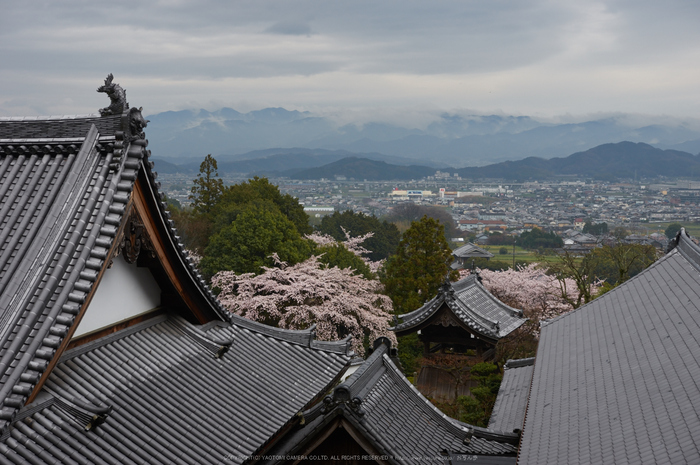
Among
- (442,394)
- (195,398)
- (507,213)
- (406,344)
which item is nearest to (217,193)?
(406,344)

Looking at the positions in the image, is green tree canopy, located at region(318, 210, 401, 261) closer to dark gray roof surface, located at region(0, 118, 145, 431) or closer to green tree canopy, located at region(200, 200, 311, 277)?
green tree canopy, located at region(200, 200, 311, 277)

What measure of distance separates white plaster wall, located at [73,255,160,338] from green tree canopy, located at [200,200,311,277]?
1874 centimetres

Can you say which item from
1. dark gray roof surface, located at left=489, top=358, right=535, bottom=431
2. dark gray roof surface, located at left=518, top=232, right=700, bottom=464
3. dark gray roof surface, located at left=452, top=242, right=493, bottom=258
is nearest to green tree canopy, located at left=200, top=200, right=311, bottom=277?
dark gray roof surface, located at left=489, top=358, right=535, bottom=431

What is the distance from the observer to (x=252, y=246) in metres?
27.2

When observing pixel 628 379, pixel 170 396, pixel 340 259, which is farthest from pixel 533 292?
pixel 170 396

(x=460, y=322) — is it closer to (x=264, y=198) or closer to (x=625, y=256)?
(x=625, y=256)

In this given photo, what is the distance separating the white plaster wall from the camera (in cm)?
668

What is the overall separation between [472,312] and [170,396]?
1368 centimetres

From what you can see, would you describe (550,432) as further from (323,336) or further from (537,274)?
(537,274)

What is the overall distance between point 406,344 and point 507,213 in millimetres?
110238

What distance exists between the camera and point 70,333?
545 cm

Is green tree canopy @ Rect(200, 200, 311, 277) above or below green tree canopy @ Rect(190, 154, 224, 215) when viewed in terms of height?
below

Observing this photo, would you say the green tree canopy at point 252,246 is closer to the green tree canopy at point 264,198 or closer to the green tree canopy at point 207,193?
the green tree canopy at point 264,198

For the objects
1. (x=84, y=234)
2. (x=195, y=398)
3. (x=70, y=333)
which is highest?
(x=84, y=234)
